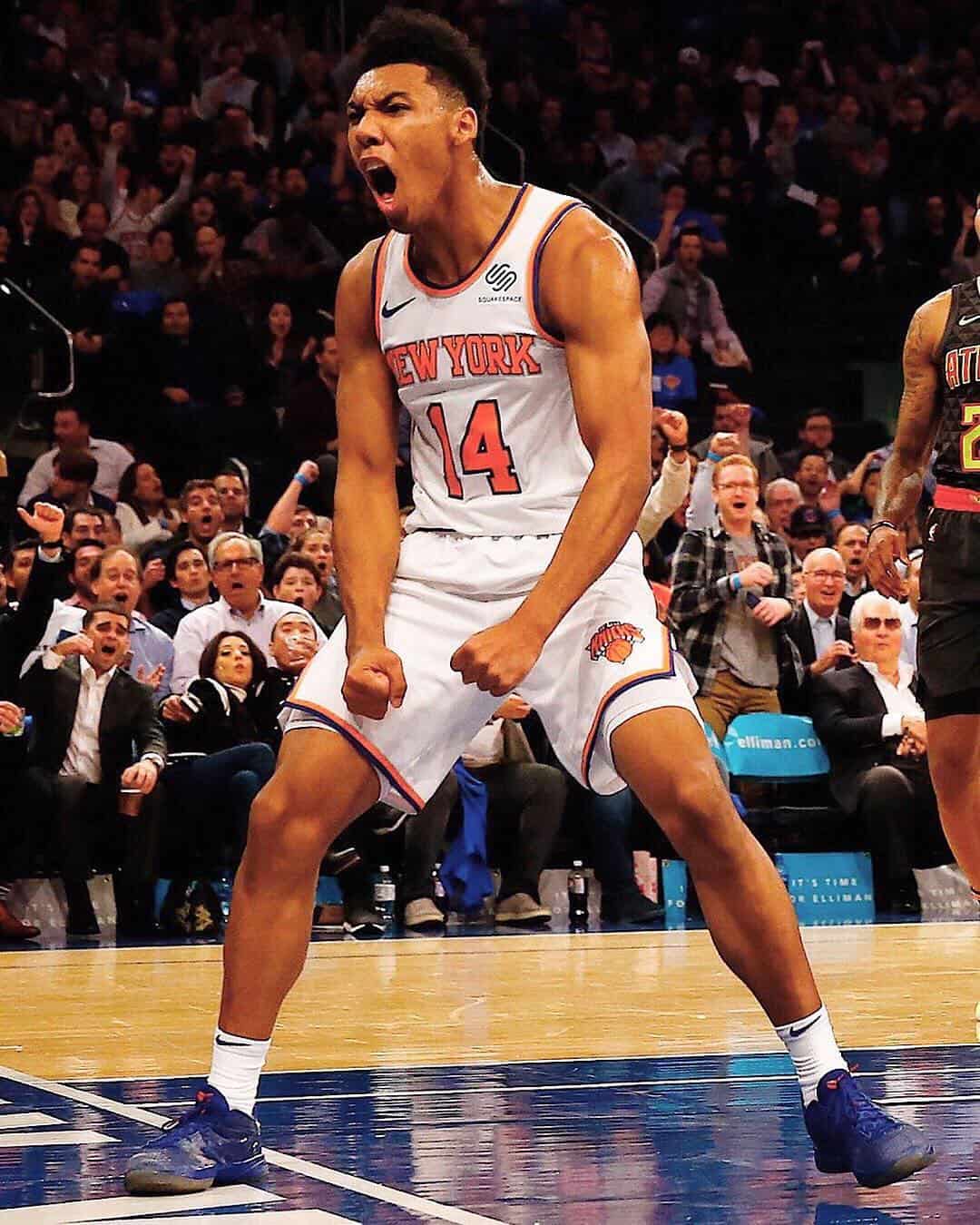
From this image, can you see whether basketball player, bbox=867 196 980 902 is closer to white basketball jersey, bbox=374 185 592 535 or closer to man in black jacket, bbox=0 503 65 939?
white basketball jersey, bbox=374 185 592 535

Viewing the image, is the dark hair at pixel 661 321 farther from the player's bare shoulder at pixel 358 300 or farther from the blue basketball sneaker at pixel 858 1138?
the blue basketball sneaker at pixel 858 1138

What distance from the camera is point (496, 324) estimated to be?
379cm

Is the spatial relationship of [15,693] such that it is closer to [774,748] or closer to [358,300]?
[774,748]

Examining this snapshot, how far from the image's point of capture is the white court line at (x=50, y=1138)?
160 inches

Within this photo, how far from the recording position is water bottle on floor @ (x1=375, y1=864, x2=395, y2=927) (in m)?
9.16

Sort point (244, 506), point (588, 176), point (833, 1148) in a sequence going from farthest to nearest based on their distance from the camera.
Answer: point (588, 176), point (244, 506), point (833, 1148)

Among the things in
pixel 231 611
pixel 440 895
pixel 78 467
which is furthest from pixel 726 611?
pixel 78 467

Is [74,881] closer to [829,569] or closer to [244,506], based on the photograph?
[244,506]

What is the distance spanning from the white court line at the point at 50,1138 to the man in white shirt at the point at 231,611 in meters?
5.40

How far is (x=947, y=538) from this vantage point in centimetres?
550

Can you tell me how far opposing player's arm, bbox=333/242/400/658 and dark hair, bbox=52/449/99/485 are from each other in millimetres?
7495

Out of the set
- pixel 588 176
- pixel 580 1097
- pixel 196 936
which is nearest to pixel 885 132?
pixel 588 176

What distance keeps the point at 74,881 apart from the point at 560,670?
549 centimetres

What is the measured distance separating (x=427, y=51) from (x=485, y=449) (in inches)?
28.2
